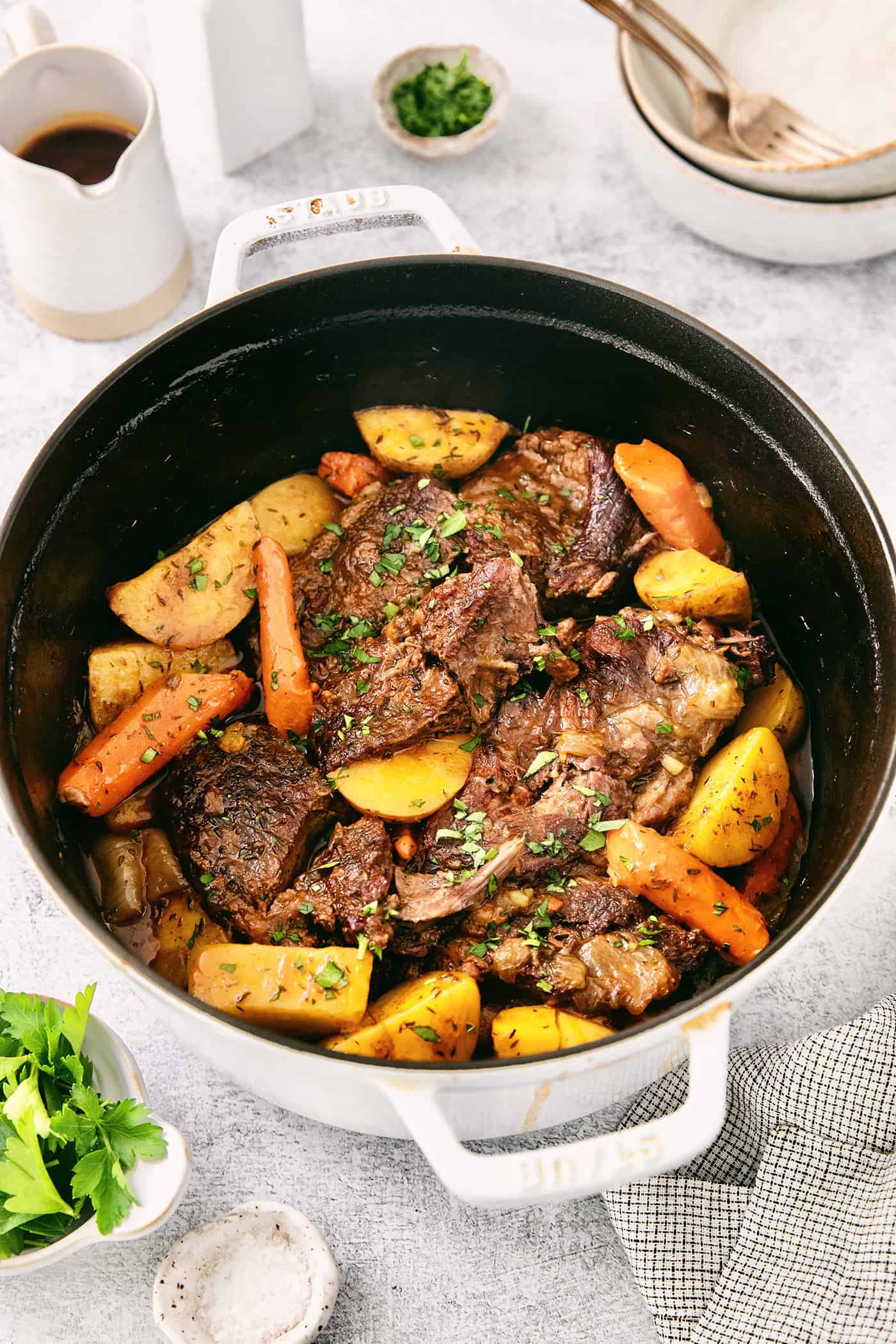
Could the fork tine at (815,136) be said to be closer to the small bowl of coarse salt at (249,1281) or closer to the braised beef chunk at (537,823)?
the braised beef chunk at (537,823)

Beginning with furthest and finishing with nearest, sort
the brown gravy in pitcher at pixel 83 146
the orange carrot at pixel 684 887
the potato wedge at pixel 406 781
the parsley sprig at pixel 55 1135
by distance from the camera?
the brown gravy in pitcher at pixel 83 146, the potato wedge at pixel 406 781, the orange carrot at pixel 684 887, the parsley sprig at pixel 55 1135

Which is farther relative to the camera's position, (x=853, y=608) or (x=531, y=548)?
(x=531, y=548)

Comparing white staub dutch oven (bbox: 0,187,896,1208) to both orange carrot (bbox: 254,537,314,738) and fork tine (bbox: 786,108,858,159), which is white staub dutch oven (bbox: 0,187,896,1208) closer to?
orange carrot (bbox: 254,537,314,738)

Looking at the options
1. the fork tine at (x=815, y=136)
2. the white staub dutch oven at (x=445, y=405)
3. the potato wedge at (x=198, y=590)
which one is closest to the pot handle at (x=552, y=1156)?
the white staub dutch oven at (x=445, y=405)

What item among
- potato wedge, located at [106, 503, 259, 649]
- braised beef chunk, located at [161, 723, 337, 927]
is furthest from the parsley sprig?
potato wedge, located at [106, 503, 259, 649]

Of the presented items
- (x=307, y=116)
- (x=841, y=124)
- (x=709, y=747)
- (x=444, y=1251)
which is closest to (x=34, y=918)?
(x=444, y=1251)

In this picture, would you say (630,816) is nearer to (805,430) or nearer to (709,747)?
(709,747)
